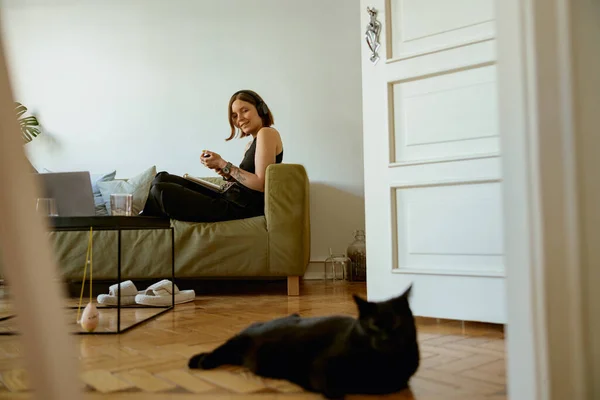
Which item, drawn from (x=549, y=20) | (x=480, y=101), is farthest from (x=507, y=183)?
(x=480, y=101)

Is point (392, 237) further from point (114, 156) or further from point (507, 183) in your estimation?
point (114, 156)

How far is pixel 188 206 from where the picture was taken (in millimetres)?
2828

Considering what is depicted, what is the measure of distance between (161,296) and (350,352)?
1662 mm

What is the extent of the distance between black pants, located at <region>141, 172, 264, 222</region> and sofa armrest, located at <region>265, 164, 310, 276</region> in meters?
0.20

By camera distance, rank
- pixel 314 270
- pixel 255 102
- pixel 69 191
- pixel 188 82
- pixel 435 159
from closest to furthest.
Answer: pixel 435 159 < pixel 69 191 < pixel 255 102 < pixel 314 270 < pixel 188 82

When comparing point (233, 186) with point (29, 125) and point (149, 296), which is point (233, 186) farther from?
point (29, 125)

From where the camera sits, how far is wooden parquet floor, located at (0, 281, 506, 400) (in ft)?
3.38

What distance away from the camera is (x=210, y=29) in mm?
4113

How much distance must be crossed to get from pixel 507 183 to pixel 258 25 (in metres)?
3.57

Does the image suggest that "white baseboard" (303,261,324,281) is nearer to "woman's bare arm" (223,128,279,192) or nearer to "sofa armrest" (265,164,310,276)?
"sofa armrest" (265,164,310,276)

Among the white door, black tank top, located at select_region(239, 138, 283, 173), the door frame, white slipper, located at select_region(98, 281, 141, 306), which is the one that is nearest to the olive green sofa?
black tank top, located at select_region(239, 138, 283, 173)

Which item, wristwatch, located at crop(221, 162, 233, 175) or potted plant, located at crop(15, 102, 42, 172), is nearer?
wristwatch, located at crop(221, 162, 233, 175)

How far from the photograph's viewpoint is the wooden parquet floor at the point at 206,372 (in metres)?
1.03

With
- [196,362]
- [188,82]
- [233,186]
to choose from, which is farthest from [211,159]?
[196,362]
